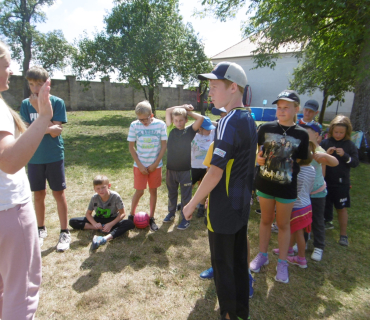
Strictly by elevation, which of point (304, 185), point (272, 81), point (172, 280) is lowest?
point (172, 280)

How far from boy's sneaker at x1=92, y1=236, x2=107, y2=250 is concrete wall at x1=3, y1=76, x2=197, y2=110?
1893 centimetres

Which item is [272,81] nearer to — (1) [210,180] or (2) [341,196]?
(2) [341,196]

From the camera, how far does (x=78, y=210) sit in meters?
4.51

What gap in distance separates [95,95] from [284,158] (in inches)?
980

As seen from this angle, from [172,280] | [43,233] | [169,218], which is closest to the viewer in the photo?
[172,280]

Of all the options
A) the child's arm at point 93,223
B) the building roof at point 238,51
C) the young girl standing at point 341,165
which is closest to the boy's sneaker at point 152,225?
the child's arm at point 93,223

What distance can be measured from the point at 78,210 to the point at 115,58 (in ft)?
37.1

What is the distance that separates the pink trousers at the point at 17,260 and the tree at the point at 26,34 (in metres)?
24.4

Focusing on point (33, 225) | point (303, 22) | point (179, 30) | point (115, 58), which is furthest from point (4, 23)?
point (33, 225)

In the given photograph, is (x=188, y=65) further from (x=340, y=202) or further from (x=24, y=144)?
(x=24, y=144)

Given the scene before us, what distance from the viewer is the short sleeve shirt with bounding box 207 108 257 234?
1887 mm

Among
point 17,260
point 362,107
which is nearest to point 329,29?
point 362,107

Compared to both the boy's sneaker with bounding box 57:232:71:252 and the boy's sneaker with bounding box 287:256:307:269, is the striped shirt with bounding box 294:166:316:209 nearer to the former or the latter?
the boy's sneaker with bounding box 287:256:307:269

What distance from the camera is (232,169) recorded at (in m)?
1.96
